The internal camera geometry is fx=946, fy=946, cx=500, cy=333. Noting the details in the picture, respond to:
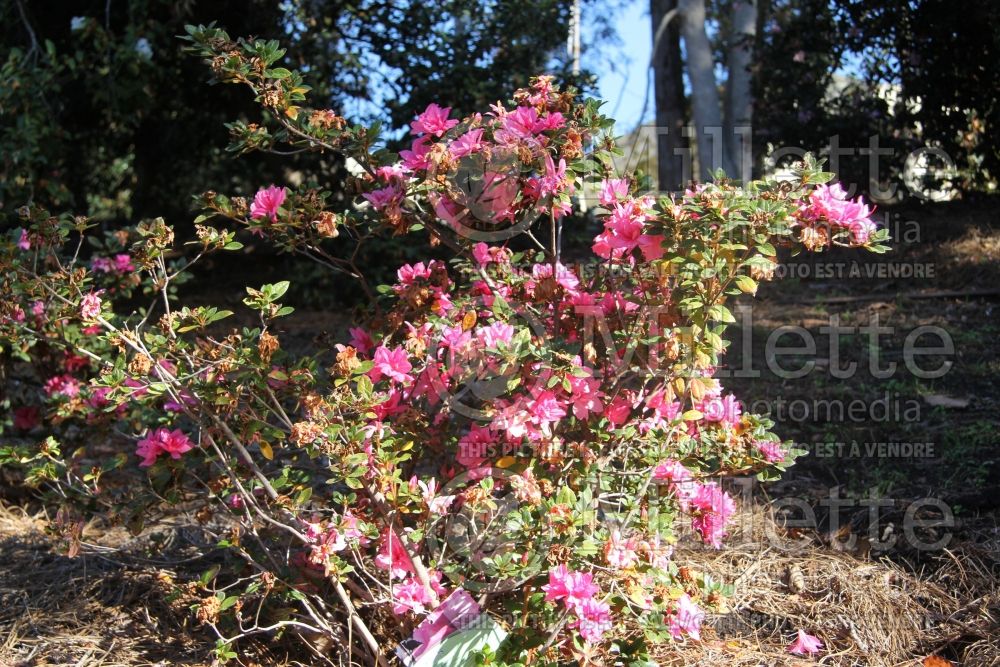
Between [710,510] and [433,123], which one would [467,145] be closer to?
[433,123]

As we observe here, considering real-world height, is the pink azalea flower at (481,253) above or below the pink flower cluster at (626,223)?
below

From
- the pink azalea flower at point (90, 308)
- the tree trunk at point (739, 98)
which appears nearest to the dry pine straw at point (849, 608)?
the pink azalea flower at point (90, 308)

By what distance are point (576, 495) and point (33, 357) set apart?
209 centimetres

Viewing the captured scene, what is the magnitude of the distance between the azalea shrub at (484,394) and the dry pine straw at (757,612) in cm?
31

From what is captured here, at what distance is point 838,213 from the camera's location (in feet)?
6.58

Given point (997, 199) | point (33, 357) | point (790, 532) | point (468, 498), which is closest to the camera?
point (468, 498)

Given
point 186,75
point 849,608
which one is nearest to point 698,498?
point 849,608

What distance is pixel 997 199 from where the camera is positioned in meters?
6.12

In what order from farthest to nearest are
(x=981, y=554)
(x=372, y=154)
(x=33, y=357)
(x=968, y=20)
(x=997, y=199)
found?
(x=997, y=199) < (x=968, y=20) < (x=33, y=357) < (x=981, y=554) < (x=372, y=154)

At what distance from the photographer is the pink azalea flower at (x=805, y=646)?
2445 mm

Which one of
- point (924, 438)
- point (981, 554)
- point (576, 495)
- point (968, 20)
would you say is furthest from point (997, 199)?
point (576, 495)

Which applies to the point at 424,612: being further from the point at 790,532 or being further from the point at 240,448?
the point at 790,532

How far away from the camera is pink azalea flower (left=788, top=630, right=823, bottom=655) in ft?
8.02

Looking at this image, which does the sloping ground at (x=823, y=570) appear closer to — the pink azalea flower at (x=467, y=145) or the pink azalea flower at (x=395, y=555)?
the pink azalea flower at (x=395, y=555)
